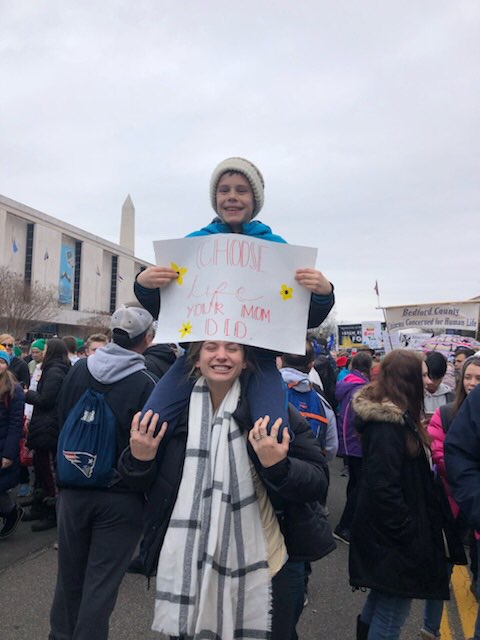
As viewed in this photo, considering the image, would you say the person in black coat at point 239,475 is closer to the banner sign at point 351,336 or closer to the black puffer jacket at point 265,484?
the black puffer jacket at point 265,484

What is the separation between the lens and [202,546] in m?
1.88

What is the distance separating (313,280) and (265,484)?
0.84m

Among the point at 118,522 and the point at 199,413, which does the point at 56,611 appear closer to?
the point at 118,522

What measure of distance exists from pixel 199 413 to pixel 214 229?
842 millimetres

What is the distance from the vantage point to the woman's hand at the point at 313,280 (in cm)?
206

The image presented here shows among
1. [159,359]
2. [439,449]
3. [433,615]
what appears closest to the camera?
[433,615]

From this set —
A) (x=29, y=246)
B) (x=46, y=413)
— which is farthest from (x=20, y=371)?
(x=29, y=246)

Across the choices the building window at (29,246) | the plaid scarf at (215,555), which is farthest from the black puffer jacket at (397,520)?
the building window at (29,246)

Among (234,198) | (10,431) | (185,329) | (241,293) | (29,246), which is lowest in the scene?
(10,431)

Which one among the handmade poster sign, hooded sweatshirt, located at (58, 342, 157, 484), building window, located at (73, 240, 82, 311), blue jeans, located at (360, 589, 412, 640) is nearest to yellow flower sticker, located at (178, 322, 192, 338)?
the handmade poster sign

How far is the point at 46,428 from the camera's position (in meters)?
5.25

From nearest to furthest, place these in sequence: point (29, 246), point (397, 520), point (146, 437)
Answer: point (146, 437), point (397, 520), point (29, 246)

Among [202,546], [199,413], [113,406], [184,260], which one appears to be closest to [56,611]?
[113,406]

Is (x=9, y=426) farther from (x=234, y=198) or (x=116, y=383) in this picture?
(x=234, y=198)
